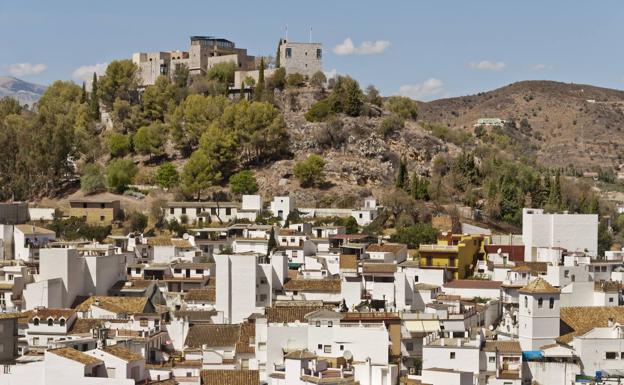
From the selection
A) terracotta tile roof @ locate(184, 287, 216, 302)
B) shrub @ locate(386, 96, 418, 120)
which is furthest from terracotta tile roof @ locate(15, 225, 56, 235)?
shrub @ locate(386, 96, 418, 120)

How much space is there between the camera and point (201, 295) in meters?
29.3

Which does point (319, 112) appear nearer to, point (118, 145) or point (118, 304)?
point (118, 145)

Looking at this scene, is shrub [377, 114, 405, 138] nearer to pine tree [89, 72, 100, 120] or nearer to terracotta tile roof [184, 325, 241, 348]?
pine tree [89, 72, 100, 120]

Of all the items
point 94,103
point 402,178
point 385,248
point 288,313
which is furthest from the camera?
point 94,103

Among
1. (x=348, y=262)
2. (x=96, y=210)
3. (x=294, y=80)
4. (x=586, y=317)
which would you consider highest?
(x=294, y=80)

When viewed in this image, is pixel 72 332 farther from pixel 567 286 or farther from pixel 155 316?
pixel 567 286

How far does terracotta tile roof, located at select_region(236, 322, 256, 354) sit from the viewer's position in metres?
23.4

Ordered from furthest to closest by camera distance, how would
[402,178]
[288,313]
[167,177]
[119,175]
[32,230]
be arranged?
[119,175], [167,177], [402,178], [32,230], [288,313]

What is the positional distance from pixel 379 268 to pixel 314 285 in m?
1.92

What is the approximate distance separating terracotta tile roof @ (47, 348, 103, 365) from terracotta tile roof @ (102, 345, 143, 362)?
0.44 metres

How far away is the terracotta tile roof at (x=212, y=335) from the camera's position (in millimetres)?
24125

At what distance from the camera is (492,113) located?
303 feet

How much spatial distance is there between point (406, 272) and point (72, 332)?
34.0 feet

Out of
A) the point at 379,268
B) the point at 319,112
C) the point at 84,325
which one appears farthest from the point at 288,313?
the point at 319,112
